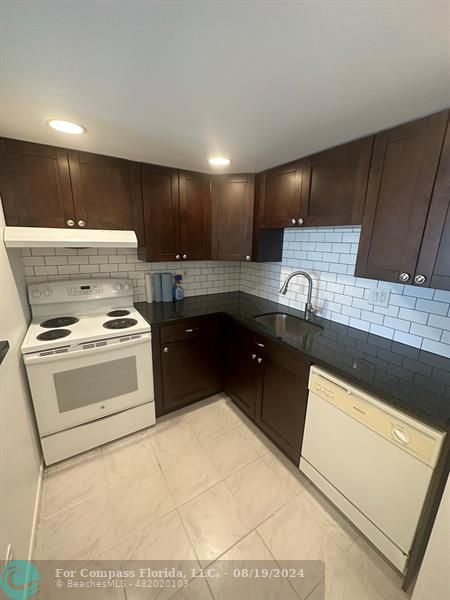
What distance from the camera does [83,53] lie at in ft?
2.64

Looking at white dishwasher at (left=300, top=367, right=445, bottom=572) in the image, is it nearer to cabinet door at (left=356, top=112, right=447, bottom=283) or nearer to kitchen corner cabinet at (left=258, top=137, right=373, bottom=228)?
cabinet door at (left=356, top=112, right=447, bottom=283)

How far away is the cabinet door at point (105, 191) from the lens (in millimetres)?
1736

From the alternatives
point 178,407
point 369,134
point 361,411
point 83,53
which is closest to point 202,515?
point 178,407

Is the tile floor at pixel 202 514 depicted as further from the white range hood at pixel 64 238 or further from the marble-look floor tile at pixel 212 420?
the white range hood at pixel 64 238

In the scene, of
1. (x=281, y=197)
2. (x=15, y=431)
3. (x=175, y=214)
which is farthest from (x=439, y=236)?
(x=15, y=431)

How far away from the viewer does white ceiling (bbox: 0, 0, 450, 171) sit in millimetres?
654

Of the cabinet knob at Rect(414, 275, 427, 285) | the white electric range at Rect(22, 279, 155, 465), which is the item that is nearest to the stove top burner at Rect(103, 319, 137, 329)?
the white electric range at Rect(22, 279, 155, 465)

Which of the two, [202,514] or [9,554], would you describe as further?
[202,514]

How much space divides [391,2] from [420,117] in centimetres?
73

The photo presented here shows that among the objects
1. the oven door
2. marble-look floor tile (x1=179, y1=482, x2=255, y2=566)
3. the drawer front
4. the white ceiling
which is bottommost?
marble-look floor tile (x1=179, y1=482, x2=255, y2=566)

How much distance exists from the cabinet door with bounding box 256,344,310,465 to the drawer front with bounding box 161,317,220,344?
598 mm

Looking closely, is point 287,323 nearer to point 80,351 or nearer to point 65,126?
point 80,351

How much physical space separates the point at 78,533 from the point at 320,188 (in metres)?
2.53

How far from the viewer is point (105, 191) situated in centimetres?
183
